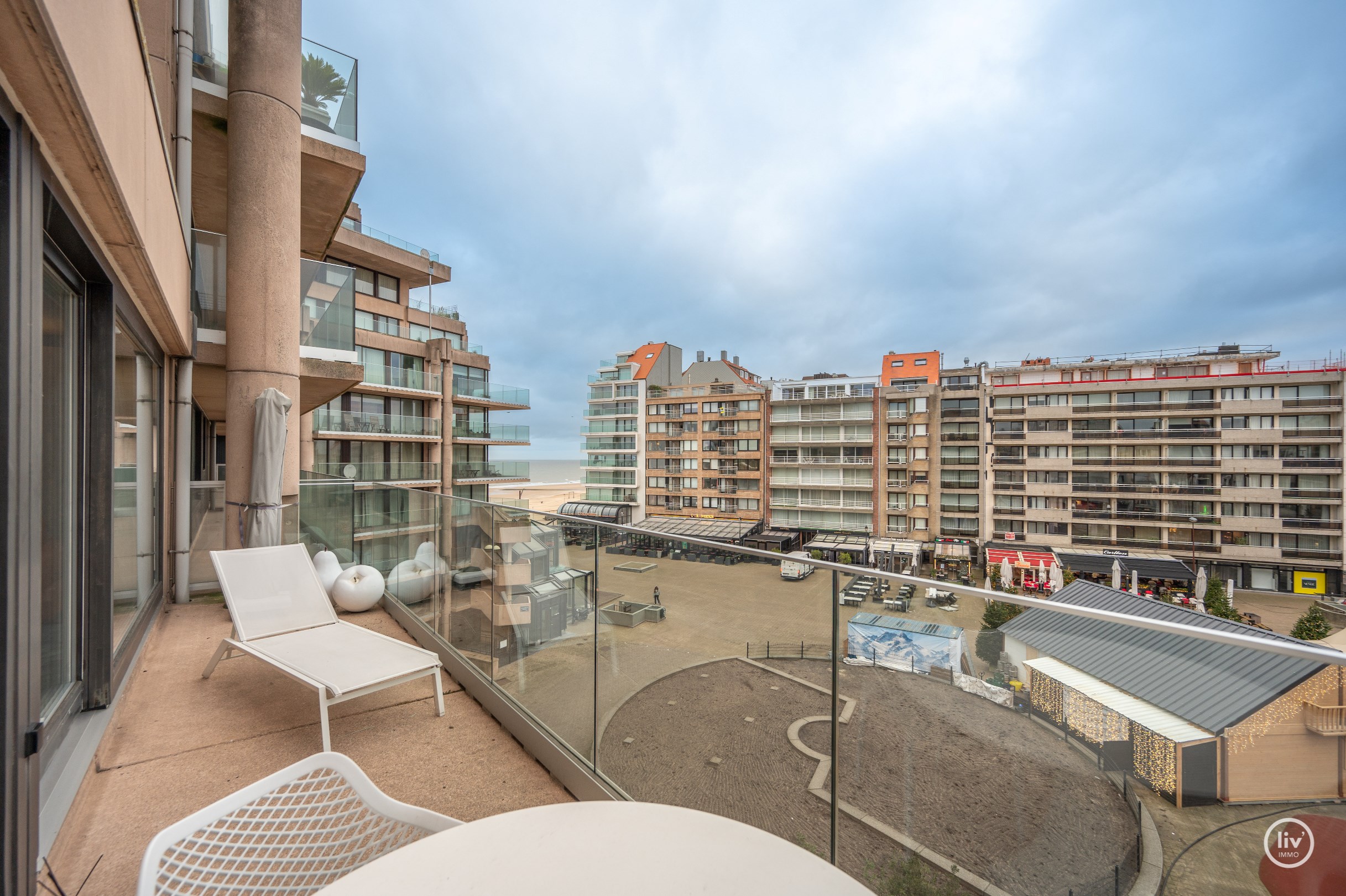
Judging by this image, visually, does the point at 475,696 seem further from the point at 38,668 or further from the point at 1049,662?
the point at 1049,662

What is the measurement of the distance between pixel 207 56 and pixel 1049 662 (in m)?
9.55

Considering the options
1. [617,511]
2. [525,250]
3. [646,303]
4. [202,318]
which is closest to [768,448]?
[617,511]

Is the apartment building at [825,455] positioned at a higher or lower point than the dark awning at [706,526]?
higher

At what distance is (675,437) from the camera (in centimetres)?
4659

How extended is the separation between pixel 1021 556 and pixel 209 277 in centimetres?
3900

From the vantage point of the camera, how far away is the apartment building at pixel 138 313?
1.58m

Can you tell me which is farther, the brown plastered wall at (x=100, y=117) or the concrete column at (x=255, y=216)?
the concrete column at (x=255, y=216)

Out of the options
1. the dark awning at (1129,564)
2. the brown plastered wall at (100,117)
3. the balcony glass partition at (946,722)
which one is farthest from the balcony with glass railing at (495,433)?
the dark awning at (1129,564)

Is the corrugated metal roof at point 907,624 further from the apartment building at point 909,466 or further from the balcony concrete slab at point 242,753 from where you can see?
the apartment building at point 909,466

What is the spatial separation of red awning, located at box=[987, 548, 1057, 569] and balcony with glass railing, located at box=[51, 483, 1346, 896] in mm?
36537

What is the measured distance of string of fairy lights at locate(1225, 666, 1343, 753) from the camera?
2.99 feet

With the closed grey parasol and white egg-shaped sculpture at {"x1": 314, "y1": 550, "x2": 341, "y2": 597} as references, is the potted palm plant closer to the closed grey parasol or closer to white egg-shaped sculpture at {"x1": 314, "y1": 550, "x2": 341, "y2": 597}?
the closed grey parasol

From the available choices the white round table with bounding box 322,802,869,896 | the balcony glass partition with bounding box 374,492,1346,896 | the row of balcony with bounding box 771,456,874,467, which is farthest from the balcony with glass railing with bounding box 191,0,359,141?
the row of balcony with bounding box 771,456,874,467

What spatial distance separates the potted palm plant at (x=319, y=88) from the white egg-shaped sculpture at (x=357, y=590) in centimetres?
564
